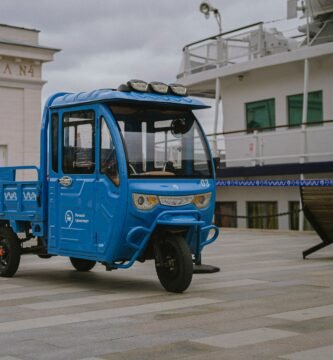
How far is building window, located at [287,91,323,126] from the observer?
20.7 m

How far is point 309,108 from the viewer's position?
20953 mm

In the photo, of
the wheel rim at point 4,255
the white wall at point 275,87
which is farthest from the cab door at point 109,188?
the white wall at point 275,87

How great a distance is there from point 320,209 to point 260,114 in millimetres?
9772

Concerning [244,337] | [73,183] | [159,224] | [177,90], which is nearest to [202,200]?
[159,224]

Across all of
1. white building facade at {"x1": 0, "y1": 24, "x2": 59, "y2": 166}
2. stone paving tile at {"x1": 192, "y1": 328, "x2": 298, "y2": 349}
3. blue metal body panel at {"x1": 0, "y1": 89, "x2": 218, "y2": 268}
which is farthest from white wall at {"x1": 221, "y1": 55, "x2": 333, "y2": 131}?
stone paving tile at {"x1": 192, "y1": 328, "x2": 298, "y2": 349}

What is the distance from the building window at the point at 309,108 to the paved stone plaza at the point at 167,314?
28.7 feet

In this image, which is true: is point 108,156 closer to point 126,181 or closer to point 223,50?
point 126,181

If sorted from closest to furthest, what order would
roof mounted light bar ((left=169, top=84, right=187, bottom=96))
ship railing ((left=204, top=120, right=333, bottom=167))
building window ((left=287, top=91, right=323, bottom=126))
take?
roof mounted light bar ((left=169, top=84, right=187, bottom=96)) → ship railing ((left=204, top=120, right=333, bottom=167)) → building window ((left=287, top=91, right=323, bottom=126))

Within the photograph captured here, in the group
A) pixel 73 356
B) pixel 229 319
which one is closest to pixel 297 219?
pixel 229 319

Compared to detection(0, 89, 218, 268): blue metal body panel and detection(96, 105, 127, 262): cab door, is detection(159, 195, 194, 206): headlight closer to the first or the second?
detection(0, 89, 218, 268): blue metal body panel

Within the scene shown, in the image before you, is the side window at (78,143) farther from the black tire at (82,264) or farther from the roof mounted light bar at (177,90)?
the black tire at (82,264)

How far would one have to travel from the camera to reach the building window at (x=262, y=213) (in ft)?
69.6

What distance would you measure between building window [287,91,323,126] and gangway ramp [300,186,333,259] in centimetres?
703

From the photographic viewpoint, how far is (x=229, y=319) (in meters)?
7.47
